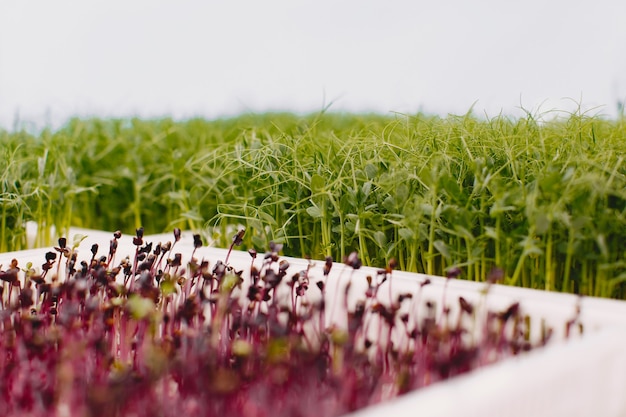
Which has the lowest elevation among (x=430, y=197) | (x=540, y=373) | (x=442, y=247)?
(x=540, y=373)

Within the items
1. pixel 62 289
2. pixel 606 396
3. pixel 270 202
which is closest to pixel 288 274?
pixel 270 202

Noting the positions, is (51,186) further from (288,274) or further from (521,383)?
(521,383)

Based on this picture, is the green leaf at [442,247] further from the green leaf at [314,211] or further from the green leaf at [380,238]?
the green leaf at [314,211]

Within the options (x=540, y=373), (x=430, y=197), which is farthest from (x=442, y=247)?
(x=540, y=373)

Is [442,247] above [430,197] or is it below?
below

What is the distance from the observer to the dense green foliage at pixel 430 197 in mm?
1578

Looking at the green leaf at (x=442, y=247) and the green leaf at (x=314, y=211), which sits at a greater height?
the green leaf at (x=314, y=211)

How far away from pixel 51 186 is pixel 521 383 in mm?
1991

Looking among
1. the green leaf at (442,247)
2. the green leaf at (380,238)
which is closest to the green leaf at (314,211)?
the green leaf at (380,238)

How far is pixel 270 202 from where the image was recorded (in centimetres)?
225

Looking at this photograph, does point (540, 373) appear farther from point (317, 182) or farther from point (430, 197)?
point (317, 182)

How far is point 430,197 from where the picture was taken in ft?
5.96

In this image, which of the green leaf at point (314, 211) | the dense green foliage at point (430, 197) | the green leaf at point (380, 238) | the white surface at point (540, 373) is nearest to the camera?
the white surface at point (540, 373)

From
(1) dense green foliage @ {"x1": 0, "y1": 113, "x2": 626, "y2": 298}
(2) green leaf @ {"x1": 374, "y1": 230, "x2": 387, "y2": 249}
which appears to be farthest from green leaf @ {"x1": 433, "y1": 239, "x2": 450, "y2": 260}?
(2) green leaf @ {"x1": 374, "y1": 230, "x2": 387, "y2": 249}
